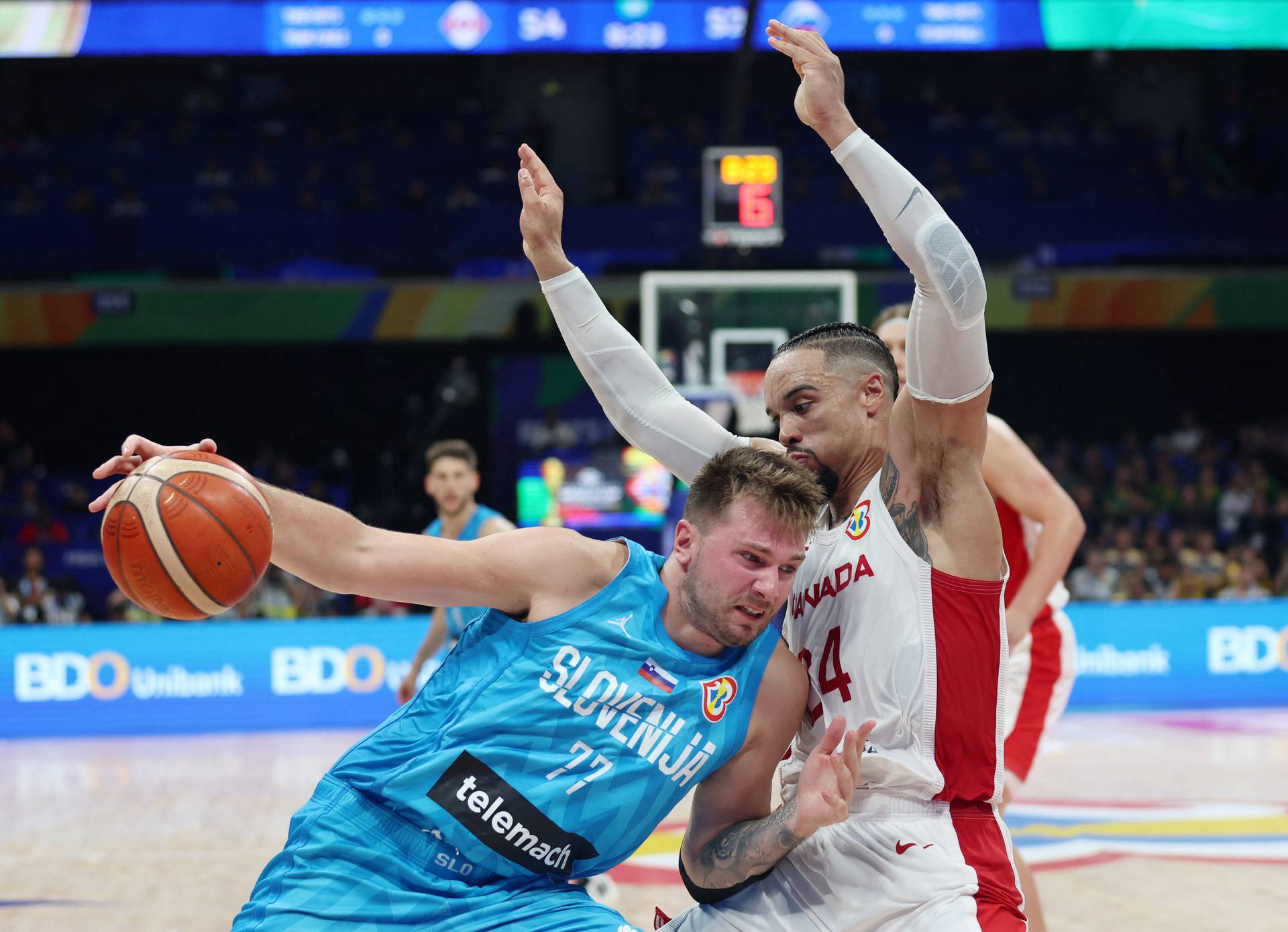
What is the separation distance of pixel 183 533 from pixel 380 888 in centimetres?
77

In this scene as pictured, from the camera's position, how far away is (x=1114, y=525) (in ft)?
53.8

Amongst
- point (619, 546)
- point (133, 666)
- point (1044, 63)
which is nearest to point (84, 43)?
point (133, 666)

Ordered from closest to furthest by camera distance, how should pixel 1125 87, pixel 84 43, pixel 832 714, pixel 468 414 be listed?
pixel 832 714 < pixel 84 43 < pixel 468 414 < pixel 1125 87

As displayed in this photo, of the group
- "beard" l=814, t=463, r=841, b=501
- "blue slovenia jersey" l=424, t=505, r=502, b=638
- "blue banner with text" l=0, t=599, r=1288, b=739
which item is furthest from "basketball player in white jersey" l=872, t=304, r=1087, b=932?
"blue banner with text" l=0, t=599, r=1288, b=739

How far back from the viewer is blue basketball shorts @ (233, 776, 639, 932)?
2.48 m

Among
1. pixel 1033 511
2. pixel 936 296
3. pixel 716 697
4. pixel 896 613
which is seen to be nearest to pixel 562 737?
pixel 716 697

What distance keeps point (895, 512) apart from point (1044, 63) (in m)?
21.1

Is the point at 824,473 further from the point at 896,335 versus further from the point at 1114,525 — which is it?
the point at 1114,525

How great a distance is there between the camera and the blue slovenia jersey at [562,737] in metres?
2.55

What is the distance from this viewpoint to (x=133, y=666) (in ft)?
35.9

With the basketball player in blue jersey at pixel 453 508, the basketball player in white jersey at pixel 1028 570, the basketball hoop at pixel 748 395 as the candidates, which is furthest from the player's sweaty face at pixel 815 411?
the basketball hoop at pixel 748 395

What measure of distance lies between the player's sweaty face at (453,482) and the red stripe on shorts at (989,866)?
489 cm

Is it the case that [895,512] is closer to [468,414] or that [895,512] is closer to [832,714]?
[832,714]

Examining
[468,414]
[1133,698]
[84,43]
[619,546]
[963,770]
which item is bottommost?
[1133,698]
